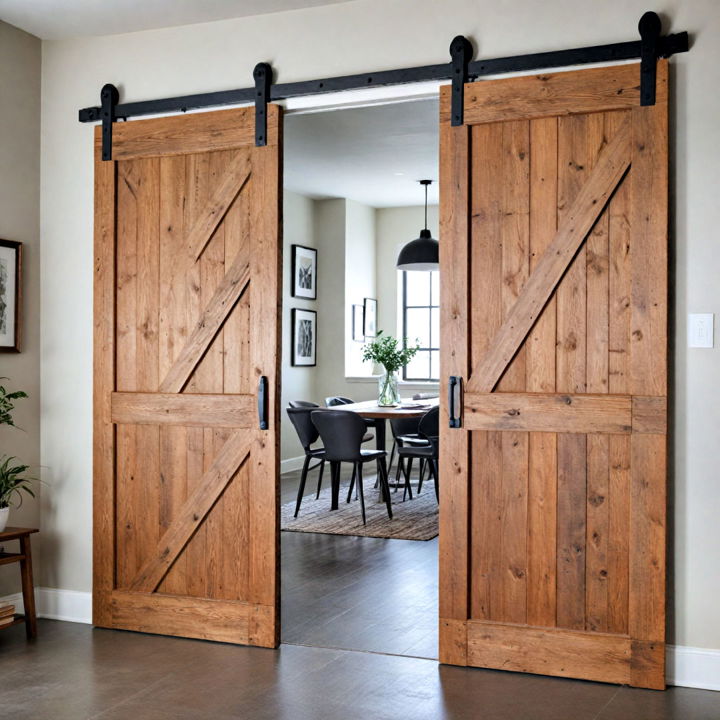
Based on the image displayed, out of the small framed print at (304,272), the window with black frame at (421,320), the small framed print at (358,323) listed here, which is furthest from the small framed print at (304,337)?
the window with black frame at (421,320)

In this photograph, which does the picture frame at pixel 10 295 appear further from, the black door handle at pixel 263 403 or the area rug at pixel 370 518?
the area rug at pixel 370 518

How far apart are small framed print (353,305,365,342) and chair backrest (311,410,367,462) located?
3.71 metres

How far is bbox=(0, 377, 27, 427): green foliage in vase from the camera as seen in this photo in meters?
4.11

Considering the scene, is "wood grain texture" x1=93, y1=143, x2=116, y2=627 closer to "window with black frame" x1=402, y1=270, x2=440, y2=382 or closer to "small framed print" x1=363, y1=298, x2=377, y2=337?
"small framed print" x1=363, y1=298, x2=377, y2=337

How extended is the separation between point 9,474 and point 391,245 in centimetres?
719

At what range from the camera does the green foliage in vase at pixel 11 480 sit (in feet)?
13.4

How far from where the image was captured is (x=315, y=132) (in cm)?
706

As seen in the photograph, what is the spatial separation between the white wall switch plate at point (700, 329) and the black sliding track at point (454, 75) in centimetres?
83

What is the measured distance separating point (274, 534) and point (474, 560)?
0.88 metres

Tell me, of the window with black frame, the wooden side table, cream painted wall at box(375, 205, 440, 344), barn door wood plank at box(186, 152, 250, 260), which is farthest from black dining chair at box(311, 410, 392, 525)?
cream painted wall at box(375, 205, 440, 344)

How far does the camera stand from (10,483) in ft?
13.6

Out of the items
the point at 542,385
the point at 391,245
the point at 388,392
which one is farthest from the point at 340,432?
the point at 391,245

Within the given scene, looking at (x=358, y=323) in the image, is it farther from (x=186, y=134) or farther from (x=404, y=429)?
(x=186, y=134)

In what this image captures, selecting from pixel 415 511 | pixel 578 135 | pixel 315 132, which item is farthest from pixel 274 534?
pixel 315 132
